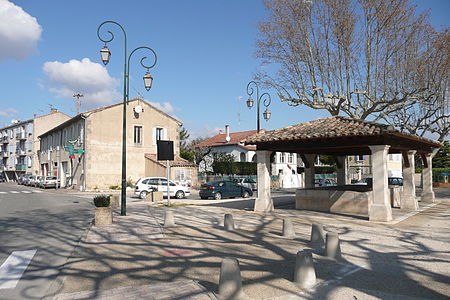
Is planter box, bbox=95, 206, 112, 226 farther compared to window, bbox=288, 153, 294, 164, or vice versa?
window, bbox=288, 153, 294, 164

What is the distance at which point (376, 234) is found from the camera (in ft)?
31.1

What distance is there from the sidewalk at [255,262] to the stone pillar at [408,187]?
4.16m

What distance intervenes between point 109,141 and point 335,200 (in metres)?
24.1

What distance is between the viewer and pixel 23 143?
62969mm

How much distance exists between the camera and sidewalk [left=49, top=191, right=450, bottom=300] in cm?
511

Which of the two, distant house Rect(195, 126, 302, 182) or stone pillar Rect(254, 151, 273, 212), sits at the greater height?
distant house Rect(195, 126, 302, 182)

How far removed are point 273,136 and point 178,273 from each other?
898 cm

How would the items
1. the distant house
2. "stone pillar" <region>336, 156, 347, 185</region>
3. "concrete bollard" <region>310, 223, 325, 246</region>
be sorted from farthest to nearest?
1. the distant house
2. "stone pillar" <region>336, 156, 347, 185</region>
3. "concrete bollard" <region>310, 223, 325, 246</region>

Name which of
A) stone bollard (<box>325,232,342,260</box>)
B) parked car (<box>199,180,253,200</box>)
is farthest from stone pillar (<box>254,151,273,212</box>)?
parked car (<box>199,180,253,200</box>)

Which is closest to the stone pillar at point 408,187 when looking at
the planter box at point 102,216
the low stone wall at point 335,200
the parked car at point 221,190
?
the low stone wall at point 335,200

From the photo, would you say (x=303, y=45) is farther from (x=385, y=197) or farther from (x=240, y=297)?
(x=240, y=297)

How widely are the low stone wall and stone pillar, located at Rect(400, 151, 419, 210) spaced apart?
2359mm

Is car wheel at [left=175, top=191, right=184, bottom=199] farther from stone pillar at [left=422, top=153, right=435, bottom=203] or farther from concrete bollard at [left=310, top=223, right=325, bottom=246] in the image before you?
concrete bollard at [left=310, top=223, right=325, bottom=246]

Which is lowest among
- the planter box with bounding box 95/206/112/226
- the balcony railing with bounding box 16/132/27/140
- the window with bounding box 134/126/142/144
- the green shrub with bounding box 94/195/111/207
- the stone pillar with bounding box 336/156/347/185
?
the planter box with bounding box 95/206/112/226
